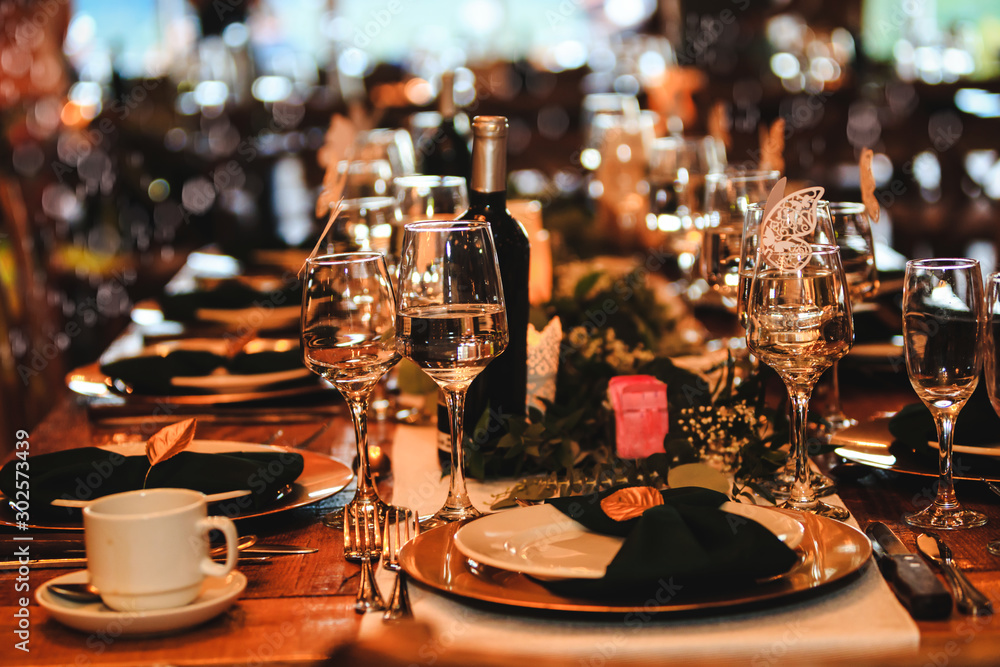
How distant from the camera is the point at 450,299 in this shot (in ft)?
3.17

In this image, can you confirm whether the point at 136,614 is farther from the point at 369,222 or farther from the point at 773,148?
the point at 773,148

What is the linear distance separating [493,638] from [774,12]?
7.48 metres

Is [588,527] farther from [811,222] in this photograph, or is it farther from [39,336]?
[39,336]

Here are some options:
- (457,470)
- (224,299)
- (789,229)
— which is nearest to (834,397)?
(789,229)

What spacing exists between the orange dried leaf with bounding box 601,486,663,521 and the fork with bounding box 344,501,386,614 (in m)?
0.20

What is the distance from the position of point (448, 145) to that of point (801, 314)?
106 centimetres

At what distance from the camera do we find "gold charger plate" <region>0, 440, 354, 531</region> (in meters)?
1.01

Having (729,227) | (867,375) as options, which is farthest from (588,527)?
(867,375)

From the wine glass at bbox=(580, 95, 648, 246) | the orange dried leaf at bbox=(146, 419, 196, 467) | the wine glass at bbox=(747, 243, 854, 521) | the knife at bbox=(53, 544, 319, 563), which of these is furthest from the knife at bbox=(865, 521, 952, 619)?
the wine glass at bbox=(580, 95, 648, 246)

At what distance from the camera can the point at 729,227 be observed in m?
1.43

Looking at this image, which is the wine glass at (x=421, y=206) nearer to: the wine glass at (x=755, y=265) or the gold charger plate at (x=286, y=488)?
the gold charger plate at (x=286, y=488)

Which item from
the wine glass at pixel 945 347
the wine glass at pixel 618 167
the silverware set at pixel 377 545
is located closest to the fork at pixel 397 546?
the silverware set at pixel 377 545

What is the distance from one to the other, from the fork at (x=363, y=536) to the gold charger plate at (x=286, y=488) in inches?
3.0

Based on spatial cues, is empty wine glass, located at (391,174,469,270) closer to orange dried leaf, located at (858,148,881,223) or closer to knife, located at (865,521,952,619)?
orange dried leaf, located at (858,148,881,223)
